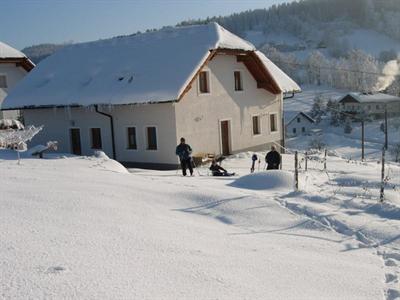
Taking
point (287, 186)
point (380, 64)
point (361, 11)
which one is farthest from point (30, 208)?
point (361, 11)

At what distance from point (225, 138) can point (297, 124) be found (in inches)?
1917

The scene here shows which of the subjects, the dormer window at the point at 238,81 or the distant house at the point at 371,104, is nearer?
the dormer window at the point at 238,81

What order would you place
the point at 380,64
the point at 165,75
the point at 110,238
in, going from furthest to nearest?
the point at 380,64
the point at 165,75
the point at 110,238

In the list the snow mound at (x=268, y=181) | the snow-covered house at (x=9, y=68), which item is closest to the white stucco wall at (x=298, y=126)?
the snow-covered house at (x=9, y=68)

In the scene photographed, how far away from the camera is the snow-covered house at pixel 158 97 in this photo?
20.1 m

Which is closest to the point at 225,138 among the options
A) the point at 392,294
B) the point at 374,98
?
the point at 392,294

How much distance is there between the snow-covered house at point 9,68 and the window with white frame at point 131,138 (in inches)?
560

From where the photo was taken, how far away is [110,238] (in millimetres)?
6348

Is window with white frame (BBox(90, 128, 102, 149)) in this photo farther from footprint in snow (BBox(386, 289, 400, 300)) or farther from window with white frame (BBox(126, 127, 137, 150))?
footprint in snow (BBox(386, 289, 400, 300))

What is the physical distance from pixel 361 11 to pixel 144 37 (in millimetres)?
157043

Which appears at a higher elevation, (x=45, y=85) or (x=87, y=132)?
(x=45, y=85)

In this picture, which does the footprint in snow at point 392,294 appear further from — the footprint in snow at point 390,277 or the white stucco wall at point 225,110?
the white stucco wall at point 225,110

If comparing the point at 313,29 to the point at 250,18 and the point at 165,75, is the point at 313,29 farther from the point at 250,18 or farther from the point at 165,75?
the point at 165,75

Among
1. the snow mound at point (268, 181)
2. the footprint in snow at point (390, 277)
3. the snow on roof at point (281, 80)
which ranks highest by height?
the snow on roof at point (281, 80)
